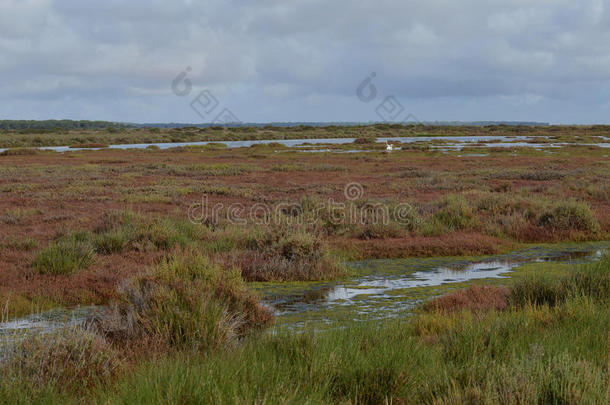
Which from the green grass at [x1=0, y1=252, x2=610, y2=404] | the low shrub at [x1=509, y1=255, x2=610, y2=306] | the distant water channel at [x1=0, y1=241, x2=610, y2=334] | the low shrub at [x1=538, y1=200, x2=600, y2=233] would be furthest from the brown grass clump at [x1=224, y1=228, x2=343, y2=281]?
the low shrub at [x1=538, y1=200, x2=600, y2=233]

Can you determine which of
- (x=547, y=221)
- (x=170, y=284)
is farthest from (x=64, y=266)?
(x=547, y=221)

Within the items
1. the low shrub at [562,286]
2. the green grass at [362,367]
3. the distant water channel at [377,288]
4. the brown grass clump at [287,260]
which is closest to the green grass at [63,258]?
the distant water channel at [377,288]

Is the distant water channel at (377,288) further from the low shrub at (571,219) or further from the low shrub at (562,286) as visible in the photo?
the low shrub at (562,286)

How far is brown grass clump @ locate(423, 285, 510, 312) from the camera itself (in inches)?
352

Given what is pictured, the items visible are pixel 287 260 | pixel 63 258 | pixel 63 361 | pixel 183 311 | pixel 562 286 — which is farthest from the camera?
pixel 287 260

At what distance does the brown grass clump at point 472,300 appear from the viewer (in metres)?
8.95

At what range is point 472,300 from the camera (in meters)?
9.50

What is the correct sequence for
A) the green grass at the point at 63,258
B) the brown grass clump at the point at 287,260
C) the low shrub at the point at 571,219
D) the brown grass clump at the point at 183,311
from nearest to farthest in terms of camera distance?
1. the brown grass clump at the point at 183,311
2. the green grass at the point at 63,258
3. the brown grass clump at the point at 287,260
4. the low shrub at the point at 571,219

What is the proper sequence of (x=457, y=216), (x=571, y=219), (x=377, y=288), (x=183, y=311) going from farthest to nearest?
(x=457, y=216)
(x=571, y=219)
(x=377, y=288)
(x=183, y=311)

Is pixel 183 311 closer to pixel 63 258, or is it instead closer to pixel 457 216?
pixel 63 258

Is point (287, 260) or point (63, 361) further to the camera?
point (287, 260)

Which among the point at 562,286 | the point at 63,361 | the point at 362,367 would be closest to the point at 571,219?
the point at 562,286

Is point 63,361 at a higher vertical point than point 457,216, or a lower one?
higher

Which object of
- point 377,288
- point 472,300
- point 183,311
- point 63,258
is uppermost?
point 183,311
